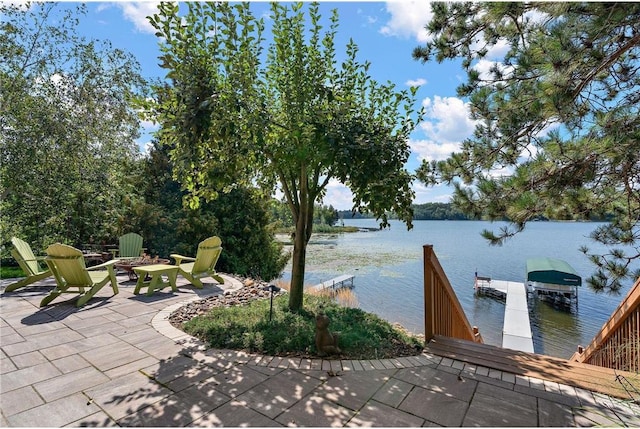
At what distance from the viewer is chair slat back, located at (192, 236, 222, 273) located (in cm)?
566

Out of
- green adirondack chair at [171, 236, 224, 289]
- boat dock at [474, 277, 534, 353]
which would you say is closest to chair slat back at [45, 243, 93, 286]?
green adirondack chair at [171, 236, 224, 289]

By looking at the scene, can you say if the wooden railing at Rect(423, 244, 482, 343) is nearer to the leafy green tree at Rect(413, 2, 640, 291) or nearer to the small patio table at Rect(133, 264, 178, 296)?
the leafy green tree at Rect(413, 2, 640, 291)

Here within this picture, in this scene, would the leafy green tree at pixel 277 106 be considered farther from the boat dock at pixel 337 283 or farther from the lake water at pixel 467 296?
the boat dock at pixel 337 283

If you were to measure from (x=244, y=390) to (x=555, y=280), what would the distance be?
52.1 feet

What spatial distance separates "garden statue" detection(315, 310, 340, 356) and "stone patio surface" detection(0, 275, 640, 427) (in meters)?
0.14

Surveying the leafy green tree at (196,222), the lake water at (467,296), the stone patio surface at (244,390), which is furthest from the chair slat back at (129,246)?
the lake water at (467,296)

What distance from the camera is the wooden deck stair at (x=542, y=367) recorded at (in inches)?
98.3

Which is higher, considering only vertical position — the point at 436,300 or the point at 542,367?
the point at 436,300

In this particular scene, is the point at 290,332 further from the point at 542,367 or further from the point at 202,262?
the point at 202,262

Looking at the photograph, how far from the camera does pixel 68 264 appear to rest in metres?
4.44

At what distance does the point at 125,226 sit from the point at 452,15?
356 inches

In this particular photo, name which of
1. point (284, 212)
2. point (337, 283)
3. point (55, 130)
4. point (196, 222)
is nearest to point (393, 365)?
point (284, 212)

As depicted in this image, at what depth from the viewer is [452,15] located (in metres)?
3.65

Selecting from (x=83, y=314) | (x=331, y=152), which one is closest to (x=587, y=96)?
(x=331, y=152)
